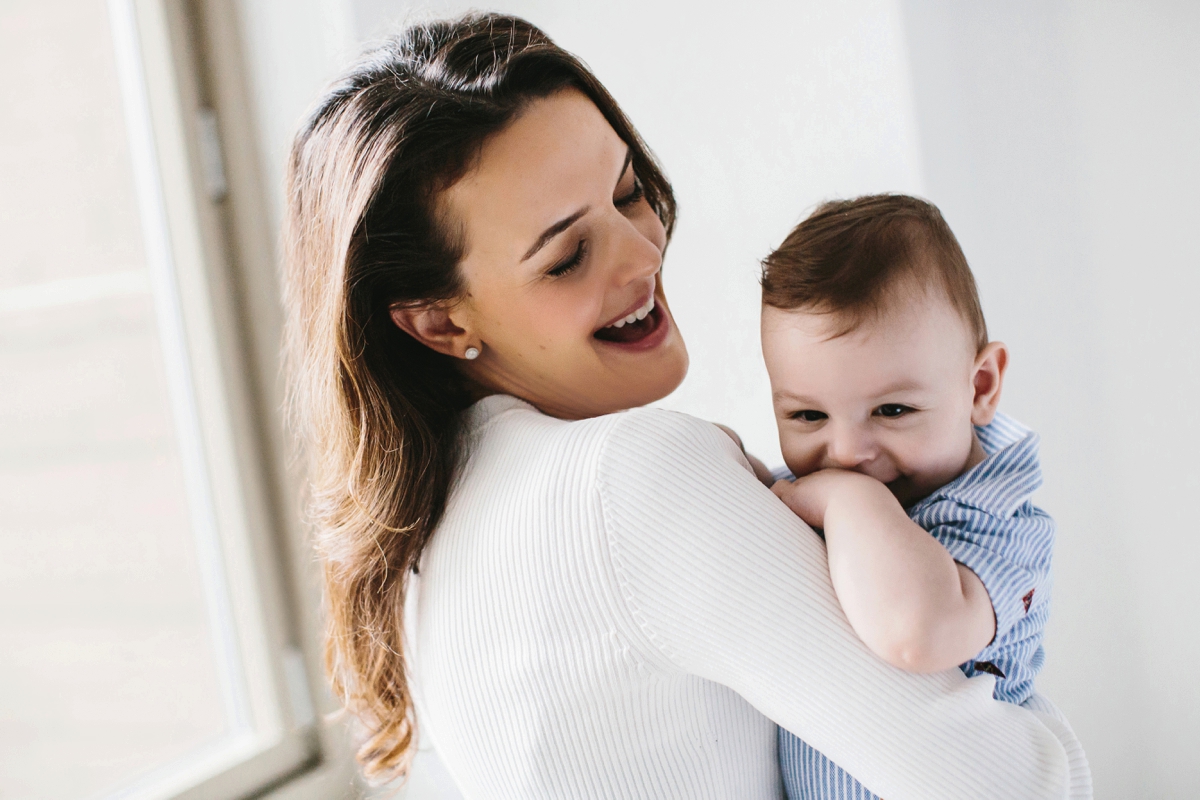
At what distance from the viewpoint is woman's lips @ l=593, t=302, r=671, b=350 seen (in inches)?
46.3

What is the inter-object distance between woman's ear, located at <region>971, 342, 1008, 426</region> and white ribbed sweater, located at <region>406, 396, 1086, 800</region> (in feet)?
1.07

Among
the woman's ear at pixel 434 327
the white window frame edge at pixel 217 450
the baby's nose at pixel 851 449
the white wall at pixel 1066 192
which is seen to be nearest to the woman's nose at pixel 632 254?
the woman's ear at pixel 434 327

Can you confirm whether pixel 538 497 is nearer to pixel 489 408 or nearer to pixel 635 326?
pixel 489 408

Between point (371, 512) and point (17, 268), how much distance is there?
0.89 metres

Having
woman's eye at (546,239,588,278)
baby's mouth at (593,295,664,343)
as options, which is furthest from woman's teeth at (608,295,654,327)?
woman's eye at (546,239,588,278)

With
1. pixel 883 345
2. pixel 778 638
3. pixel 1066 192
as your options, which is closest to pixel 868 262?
pixel 883 345

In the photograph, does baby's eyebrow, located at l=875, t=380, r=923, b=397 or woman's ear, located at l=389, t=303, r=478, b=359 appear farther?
woman's ear, located at l=389, t=303, r=478, b=359

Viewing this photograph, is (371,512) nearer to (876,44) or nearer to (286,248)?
(286,248)

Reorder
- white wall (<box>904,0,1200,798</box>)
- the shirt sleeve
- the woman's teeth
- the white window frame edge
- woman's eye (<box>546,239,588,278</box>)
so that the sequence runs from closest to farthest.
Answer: the shirt sleeve → woman's eye (<box>546,239,588,278</box>) → the woman's teeth → white wall (<box>904,0,1200,798</box>) → the white window frame edge

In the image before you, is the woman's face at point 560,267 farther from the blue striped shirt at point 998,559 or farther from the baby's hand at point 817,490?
the blue striped shirt at point 998,559

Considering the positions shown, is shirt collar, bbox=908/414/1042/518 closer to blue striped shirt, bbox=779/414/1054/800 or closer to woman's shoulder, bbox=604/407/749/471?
blue striped shirt, bbox=779/414/1054/800

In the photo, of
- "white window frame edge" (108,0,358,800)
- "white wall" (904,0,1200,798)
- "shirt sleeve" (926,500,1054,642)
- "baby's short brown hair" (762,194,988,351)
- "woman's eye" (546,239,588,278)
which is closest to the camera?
"shirt sleeve" (926,500,1054,642)

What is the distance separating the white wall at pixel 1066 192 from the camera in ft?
4.67

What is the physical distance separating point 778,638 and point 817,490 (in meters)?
0.21
